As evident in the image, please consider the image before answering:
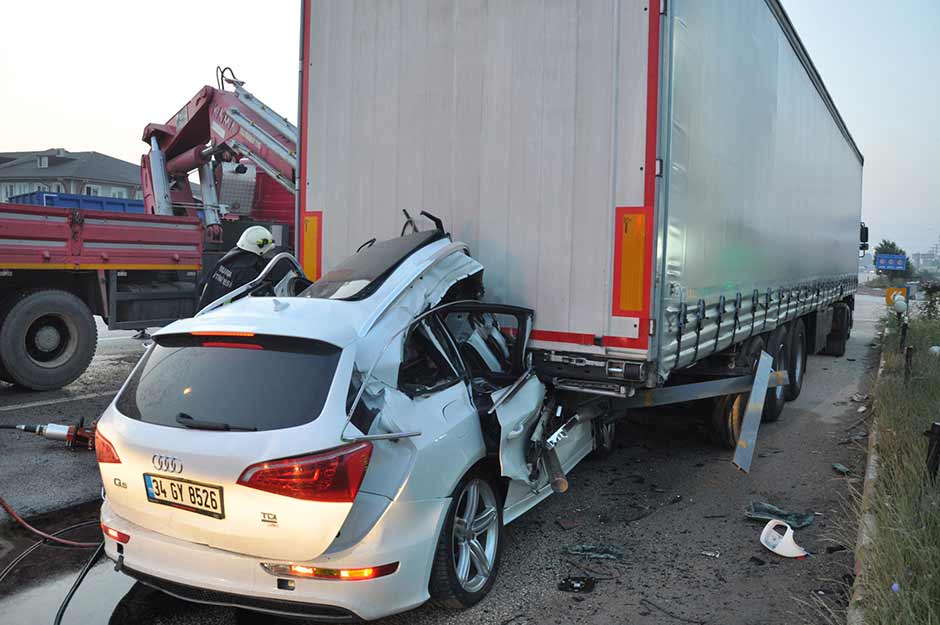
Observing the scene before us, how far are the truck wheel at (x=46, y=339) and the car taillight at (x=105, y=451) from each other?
559 centimetres

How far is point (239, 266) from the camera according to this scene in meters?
5.96

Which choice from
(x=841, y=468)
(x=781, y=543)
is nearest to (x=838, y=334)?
(x=841, y=468)

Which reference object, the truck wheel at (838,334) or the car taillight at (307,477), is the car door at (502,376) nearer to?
the car taillight at (307,477)

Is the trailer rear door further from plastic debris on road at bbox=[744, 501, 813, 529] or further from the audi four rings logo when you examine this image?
the audi four rings logo

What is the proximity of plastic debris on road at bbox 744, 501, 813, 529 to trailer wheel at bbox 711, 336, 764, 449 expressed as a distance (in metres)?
1.24

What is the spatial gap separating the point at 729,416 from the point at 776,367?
1.87 metres

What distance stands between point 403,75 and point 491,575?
3.45 meters

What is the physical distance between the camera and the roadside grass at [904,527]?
2.87m

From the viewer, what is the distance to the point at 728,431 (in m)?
6.26

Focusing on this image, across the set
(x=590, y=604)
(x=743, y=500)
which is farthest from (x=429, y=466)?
(x=743, y=500)

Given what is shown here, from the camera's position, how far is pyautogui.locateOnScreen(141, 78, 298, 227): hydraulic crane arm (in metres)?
9.51

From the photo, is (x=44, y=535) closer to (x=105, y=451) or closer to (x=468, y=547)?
(x=105, y=451)

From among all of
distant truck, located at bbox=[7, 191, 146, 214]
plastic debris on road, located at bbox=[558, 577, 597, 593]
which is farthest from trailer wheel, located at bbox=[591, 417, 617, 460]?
distant truck, located at bbox=[7, 191, 146, 214]

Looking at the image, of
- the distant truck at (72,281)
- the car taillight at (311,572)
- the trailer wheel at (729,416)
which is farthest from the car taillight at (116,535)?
the distant truck at (72,281)
